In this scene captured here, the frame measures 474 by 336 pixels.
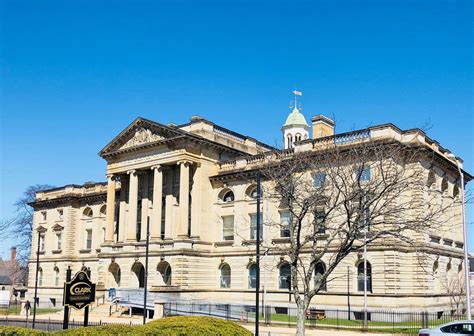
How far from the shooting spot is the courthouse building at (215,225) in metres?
45.0

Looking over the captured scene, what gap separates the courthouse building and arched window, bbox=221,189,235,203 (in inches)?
3.9

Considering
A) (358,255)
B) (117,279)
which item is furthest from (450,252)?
(117,279)

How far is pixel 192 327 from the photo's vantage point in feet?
59.3

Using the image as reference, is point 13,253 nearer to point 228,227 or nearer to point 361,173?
point 228,227

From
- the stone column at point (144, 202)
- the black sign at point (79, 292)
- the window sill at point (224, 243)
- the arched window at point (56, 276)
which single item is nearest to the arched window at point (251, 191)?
the window sill at point (224, 243)

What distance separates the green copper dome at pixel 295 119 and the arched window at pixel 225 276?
1674 inches

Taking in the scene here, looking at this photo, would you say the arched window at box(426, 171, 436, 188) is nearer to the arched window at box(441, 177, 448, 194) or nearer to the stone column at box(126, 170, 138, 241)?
the arched window at box(441, 177, 448, 194)

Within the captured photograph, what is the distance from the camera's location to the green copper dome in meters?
94.1

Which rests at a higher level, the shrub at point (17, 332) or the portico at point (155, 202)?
the portico at point (155, 202)

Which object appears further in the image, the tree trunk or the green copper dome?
the green copper dome

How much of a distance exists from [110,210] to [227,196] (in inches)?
543

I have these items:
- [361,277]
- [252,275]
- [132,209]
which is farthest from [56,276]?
[361,277]

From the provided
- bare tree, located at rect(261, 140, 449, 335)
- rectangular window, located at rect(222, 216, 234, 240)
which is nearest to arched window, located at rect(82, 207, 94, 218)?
rectangular window, located at rect(222, 216, 234, 240)

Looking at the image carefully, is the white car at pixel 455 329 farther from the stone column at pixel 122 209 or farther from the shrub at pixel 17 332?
the stone column at pixel 122 209
